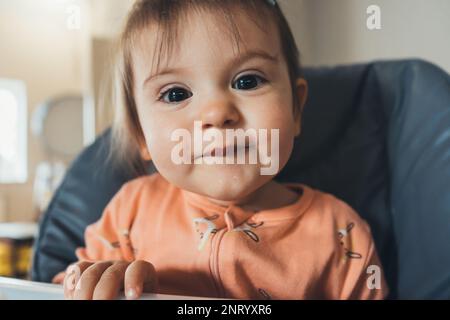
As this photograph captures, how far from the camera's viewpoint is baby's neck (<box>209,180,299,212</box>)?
49 cm

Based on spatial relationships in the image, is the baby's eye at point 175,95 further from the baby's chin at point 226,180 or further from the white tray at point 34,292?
the white tray at point 34,292

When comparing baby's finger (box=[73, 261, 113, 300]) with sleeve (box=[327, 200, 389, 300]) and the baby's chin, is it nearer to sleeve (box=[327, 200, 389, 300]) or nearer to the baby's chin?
the baby's chin

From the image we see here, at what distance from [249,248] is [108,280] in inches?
6.0

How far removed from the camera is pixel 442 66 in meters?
0.57

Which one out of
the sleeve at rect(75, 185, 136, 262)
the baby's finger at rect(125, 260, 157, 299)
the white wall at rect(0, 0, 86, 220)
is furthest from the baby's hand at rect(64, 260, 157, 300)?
the white wall at rect(0, 0, 86, 220)

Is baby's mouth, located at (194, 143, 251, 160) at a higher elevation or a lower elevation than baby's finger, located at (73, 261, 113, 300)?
higher

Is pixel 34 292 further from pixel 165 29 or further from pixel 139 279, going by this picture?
pixel 165 29

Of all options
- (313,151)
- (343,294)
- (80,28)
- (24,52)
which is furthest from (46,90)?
(343,294)

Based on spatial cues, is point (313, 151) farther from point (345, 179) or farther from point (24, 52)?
point (24, 52)

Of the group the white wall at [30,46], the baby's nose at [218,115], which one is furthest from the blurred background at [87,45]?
the baby's nose at [218,115]

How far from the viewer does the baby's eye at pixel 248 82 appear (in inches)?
15.5

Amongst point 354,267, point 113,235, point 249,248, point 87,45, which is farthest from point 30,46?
point 354,267
